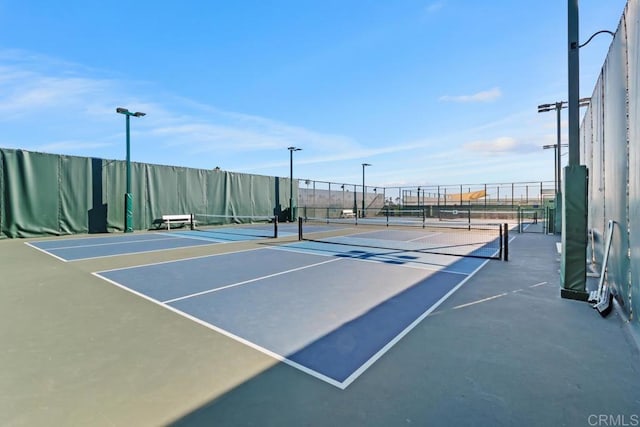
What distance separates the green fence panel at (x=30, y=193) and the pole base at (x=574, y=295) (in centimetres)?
1661

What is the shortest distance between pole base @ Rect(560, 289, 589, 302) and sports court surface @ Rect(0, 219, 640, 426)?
0.17 metres

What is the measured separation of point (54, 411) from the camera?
192 cm

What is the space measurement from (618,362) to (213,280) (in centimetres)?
487

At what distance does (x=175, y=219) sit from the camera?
16844 mm

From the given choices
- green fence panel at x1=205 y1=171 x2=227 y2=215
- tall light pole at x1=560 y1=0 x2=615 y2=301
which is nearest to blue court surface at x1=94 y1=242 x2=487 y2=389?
tall light pole at x1=560 y1=0 x2=615 y2=301

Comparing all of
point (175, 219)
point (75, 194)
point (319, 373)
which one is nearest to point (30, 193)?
point (75, 194)

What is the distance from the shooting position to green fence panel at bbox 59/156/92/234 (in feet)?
44.5

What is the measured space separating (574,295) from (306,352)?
3.68 m

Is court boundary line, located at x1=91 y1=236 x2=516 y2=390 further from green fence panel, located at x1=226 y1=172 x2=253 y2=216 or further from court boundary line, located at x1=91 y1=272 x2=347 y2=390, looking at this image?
green fence panel, located at x1=226 y1=172 x2=253 y2=216

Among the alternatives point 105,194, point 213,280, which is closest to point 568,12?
point 213,280

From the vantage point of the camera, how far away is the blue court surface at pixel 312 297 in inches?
109

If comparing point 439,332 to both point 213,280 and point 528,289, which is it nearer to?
point 528,289

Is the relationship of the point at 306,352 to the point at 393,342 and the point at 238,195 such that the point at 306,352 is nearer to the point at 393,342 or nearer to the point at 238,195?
the point at 393,342

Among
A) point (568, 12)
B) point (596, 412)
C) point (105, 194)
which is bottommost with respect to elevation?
point (596, 412)
